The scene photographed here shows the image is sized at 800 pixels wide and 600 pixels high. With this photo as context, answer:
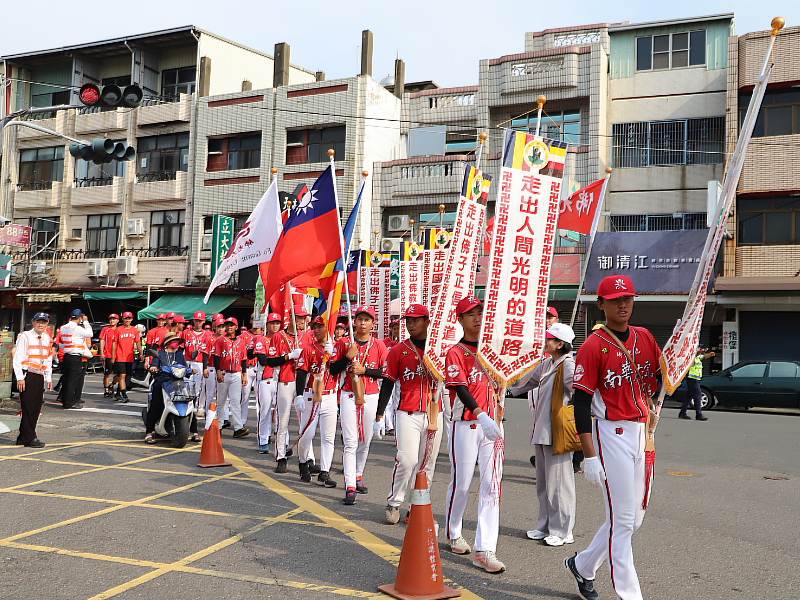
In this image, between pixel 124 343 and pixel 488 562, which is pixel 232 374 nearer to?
pixel 124 343

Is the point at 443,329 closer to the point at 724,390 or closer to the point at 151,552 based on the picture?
the point at 151,552

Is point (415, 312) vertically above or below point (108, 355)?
above

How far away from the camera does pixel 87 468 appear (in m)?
8.92

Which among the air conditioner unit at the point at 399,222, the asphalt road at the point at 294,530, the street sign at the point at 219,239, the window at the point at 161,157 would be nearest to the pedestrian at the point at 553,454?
the asphalt road at the point at 294,530

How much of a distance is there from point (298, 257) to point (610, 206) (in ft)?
61.9

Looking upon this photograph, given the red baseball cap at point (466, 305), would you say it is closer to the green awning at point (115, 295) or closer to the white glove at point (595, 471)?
the white glove at point (595, 471)

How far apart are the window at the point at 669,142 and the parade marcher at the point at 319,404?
19706mm

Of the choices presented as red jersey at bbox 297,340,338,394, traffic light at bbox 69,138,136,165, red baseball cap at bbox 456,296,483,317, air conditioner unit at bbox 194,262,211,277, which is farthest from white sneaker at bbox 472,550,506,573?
air conditioner unit at bbox 194,262,211,277

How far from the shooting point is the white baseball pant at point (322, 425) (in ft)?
27.1

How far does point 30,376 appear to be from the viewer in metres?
10.4

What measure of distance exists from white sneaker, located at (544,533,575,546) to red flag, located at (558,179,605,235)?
559cm

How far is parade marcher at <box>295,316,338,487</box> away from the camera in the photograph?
8237mm

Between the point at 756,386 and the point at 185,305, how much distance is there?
2043 centimetres

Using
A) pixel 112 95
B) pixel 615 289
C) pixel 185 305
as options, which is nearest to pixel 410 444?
pixel 615 289
